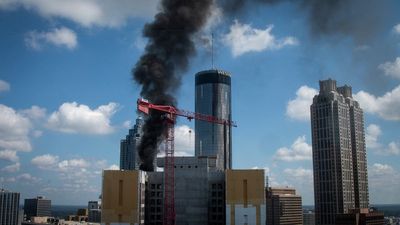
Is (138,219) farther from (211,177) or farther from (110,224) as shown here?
(211,177)

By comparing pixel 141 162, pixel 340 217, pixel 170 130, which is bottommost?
pixel 340 217

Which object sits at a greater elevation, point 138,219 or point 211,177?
point 211,177

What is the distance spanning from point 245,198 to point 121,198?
22.2 m

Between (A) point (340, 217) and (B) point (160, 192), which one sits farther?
(A) point (340, 217)

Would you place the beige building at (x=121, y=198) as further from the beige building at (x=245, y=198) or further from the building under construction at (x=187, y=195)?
the beige building at (x=245, y=198)

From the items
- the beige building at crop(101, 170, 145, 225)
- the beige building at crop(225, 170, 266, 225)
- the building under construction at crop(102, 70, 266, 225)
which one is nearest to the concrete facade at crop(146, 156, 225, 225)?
the building under construction at crop(102, 70, 266, 225)

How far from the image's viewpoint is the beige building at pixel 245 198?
89.1m

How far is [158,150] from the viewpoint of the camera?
360 ft

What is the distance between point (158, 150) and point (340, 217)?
4544 inches

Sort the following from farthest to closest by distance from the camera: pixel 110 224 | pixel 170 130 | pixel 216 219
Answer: pixel 170 130
pixel 216 219
pixel 110 224

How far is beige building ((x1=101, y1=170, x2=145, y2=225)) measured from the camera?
88250mm

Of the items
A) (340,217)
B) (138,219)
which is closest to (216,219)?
(138,219)

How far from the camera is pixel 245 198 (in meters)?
90.2

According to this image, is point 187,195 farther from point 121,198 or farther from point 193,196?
point 121,198
